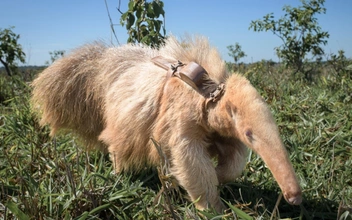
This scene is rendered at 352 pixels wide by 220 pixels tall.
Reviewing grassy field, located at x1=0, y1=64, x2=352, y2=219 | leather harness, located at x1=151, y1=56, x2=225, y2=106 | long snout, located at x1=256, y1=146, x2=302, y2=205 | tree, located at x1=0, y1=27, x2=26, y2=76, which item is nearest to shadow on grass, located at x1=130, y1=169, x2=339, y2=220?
grassy field, located at x1=0, y1=64, x2=352, y2=219

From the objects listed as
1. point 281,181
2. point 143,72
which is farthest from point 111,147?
point 281,181

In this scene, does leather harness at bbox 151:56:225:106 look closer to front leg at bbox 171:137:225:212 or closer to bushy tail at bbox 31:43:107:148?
front leg at bbox 171:137:225:212

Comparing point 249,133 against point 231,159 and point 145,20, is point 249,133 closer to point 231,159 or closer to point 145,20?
point 231,159

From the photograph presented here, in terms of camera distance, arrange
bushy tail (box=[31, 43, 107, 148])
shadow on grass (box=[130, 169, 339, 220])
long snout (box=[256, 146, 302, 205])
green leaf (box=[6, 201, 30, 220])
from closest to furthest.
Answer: long snout (box=[256, 146, 302, 205]) → green leaf (box=[6, 201, 30, 220]) → shadow on grass (box=[130, 169, 339, 220]) → bushy tail (box=[31, 43, 107, 148])

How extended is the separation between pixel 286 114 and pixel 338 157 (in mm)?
1065

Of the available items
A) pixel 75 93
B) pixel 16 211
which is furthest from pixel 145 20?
pixel 16 211

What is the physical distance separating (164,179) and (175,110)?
994 millimetres

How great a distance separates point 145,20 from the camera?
5340 millimetres

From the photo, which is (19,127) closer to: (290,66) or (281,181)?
(281,181)

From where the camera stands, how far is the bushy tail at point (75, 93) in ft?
12.3

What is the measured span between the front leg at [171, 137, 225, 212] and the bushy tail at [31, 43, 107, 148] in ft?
3.93

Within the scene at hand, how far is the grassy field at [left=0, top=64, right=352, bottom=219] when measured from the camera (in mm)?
2693

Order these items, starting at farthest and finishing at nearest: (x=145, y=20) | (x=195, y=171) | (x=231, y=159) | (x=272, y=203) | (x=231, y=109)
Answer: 1. (x=145, y=20)
2. (x=272, y=203)
3. (x=231, y=159)
4. (x=195, y=171)
5. (x=231, y=109)

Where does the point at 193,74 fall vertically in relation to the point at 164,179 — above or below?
above
